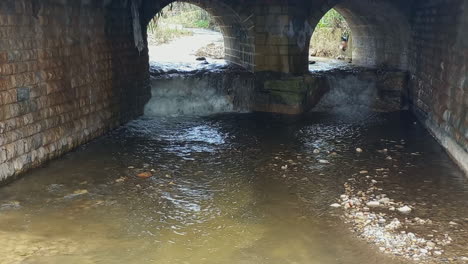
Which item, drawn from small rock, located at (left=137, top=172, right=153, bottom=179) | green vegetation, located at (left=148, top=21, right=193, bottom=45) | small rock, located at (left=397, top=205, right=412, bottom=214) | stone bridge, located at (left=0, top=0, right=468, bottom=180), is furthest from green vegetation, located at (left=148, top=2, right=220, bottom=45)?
small rock, located at (left=397, top=205, right=412, bottom=214)

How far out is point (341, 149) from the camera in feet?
28.9

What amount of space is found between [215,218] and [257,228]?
591 mm

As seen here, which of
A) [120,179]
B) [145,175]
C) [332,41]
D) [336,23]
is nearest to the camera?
[120,179]

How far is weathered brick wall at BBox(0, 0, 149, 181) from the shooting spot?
6.82m

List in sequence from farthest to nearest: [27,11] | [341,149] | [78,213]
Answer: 1. [341,149]
2. [27,11]
3. [78,213]

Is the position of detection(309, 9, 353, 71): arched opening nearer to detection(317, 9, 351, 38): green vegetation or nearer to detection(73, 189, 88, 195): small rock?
detection(317, 9, 351, 38): green vegetation

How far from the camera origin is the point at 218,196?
6531mm

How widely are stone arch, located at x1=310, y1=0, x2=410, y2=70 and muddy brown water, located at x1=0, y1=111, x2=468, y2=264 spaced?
3.82m

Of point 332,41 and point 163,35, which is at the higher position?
point 163,35

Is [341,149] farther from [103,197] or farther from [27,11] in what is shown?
[27,11]

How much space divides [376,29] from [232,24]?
447 cm

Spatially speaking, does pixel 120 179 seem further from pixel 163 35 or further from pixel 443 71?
pixel 163 35

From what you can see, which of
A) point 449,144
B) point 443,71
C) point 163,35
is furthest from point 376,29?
point 163,35

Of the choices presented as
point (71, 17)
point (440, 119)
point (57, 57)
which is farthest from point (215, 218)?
point (440, 119)
